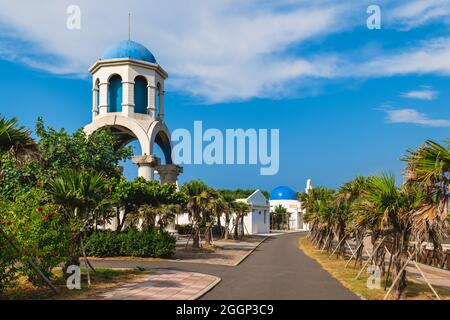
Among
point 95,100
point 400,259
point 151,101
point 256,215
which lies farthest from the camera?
point 256,215

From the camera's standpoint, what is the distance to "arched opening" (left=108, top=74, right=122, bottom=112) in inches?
1455

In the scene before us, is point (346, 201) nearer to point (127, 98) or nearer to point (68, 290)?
point (127, 98)

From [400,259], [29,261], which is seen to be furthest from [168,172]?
[400,259]

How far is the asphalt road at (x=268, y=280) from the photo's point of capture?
50.0ft

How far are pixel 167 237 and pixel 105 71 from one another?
1548cm

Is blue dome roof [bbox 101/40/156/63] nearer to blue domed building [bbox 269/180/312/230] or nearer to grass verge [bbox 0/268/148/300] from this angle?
grass verge [bbox 0/268/148/300]

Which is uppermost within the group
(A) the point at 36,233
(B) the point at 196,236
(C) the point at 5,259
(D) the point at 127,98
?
(D) the point at 127,98

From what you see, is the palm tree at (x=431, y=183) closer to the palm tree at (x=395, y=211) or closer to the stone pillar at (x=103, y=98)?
the palm tree at (x=395, y=211)

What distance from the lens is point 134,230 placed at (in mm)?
27969

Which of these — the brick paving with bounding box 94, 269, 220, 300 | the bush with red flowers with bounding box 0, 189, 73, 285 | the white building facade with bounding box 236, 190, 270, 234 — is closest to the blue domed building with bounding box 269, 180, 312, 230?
the white building facade with bounding box 236, 190, 270, 234

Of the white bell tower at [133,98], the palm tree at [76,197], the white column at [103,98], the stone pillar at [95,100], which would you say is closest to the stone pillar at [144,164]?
the white bell tower at [133,98]

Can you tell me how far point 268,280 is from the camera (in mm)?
18875

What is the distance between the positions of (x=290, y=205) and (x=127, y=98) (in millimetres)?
66476
